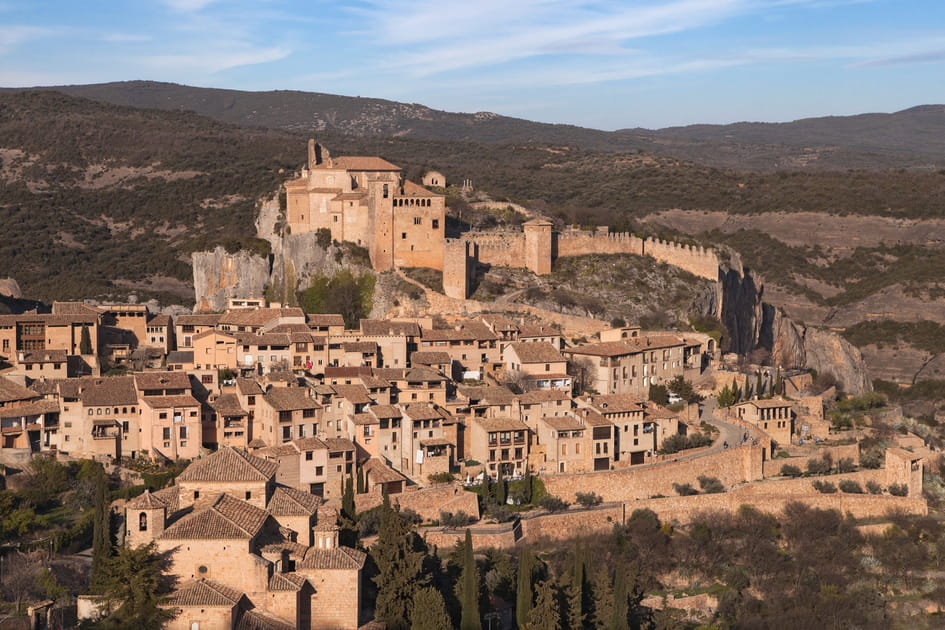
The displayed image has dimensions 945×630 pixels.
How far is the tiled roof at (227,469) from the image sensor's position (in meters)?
25.7

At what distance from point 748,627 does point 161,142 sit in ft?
256

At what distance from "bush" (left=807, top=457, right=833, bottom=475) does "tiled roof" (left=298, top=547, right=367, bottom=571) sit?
19434 mm

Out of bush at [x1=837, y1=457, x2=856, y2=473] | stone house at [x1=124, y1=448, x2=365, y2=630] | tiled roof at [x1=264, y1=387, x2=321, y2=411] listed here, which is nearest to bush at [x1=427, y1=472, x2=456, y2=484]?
tiled roof at [x1=264, y1=387, x2=321, y2=411]

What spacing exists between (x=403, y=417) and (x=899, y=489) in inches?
608

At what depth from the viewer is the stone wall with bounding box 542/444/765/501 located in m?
35.3

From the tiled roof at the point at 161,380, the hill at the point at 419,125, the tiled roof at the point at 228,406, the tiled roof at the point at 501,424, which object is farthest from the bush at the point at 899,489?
the hill at the point at 419,125

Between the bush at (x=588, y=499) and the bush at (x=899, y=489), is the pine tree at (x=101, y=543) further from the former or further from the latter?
the bush at (x=899, y=489)

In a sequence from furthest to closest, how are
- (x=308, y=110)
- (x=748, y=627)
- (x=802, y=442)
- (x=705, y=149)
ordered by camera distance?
1. (x=705, y=149)
2. (x=308, y=110)
3. (x=802, y=442)
4. (x=748, y=627)

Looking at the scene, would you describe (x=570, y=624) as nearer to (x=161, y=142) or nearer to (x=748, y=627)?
(x=748, y=627)

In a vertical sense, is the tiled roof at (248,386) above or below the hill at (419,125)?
below

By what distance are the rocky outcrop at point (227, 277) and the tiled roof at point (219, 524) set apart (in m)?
26.3

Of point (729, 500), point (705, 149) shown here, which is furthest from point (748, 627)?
point (705, 149)

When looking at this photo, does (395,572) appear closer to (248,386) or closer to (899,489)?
(248,386)

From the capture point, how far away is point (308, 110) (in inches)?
6442
